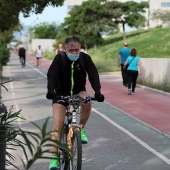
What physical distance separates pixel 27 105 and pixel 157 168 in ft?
28.0

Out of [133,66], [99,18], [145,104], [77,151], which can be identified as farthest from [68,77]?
[99,18]

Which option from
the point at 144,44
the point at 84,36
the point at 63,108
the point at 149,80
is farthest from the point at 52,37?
the point at 63,108

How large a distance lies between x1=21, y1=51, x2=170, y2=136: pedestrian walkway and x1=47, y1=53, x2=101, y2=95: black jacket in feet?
14.2

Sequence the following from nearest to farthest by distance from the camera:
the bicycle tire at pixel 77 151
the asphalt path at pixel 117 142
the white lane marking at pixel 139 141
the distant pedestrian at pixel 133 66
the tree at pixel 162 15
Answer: the bicycle tire at pixel 77 151 → the asphalt path at pixel 117 142 → the white lane marking at pixel 139 141 → the distant pedestrian at pixel 133 66 → the tree at pixel 162 15

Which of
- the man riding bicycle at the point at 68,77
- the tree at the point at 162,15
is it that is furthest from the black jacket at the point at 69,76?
the tree at the point at 162,15

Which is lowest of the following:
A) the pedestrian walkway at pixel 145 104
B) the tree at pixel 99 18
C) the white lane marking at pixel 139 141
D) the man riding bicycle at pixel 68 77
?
the pedestrian walkway at pixel 145 104

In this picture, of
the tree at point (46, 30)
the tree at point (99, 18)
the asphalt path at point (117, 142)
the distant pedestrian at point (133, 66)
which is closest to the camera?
the asphalt path at point (117, 142)

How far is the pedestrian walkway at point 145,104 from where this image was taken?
1197 centimetres

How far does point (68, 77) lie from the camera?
602 cm

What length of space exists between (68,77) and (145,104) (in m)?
9.87

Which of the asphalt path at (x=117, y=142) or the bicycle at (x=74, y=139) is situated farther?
the asphalt path at (x=117, y=142)

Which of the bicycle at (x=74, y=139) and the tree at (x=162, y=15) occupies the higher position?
the tree at (x=162, y=15)

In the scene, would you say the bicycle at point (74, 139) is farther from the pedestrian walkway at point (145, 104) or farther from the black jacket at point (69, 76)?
the pedestrian walkway at point (145, 104)

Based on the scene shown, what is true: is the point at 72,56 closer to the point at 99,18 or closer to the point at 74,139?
the point at 74,139
